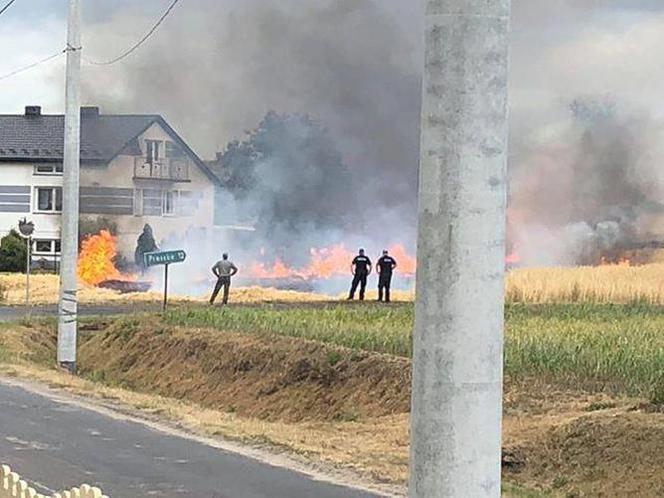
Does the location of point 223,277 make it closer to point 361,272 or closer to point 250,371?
point 361,272

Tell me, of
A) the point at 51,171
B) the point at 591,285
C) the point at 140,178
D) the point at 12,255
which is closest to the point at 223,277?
the point at 591,285

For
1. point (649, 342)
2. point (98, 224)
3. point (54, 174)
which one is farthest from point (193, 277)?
point (649, 342)

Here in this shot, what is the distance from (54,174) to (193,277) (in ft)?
57.9

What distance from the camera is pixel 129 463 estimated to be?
42.5ft

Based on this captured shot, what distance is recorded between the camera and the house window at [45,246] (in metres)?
56.6

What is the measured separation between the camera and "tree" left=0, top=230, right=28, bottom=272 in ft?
165

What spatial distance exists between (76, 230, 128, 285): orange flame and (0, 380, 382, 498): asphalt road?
27.9 meters

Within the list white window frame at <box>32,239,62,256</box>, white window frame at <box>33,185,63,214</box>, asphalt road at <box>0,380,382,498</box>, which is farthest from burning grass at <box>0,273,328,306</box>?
asphalt road at <box>0,380,382,498</box>

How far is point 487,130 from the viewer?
336 cm

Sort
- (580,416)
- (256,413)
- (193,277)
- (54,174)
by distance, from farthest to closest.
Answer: (54,174) → (193,277) → (256,413) → (580,416)

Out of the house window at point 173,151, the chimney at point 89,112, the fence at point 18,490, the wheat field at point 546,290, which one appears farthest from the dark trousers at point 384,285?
the fence at point 18,490

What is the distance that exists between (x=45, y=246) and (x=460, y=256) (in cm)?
5535

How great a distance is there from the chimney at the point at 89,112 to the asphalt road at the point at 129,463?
29715mm

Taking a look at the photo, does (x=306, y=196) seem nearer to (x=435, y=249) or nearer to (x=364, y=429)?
(x=364, y=429)
